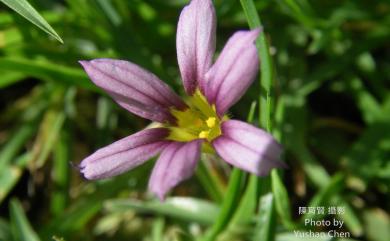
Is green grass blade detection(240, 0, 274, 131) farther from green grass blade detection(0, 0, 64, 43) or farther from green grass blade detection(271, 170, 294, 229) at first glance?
green grass blade detection(0, 0, 64, 43)

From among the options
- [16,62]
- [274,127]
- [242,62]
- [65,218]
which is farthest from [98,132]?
[242,62]

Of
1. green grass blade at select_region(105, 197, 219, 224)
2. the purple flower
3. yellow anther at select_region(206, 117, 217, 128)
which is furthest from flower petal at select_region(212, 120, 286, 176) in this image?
green grass blade at select_region(105, 197, 219, 224)

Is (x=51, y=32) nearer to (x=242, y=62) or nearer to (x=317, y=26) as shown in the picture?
(x=242, y=62)

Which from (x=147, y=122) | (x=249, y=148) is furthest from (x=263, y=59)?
(x=147, y=122)

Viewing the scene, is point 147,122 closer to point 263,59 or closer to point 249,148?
point 263,59

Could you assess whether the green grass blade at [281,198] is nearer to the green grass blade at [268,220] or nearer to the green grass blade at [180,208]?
the green grass blade at [268,220]

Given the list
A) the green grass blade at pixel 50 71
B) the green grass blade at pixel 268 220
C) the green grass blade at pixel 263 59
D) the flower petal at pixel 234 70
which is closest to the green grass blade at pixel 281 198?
the green grass blade at pixel 268 220

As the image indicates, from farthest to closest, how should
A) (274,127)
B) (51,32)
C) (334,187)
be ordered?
(334,187) < (274,127) < (51,32)
